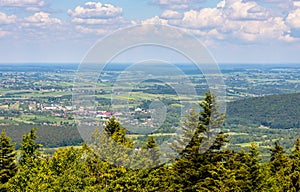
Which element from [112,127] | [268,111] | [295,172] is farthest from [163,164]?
[268,111]

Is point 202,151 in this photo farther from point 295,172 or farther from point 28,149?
point 28,149

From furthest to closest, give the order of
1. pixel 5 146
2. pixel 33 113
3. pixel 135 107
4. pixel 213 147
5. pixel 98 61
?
1. pixel 33 113
2. pixel 135 107
3. pixel 5 146
4. pixel 213 147
5. pixel 98 61

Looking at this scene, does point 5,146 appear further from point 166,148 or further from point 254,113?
point 254,113

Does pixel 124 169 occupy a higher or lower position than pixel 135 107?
lower

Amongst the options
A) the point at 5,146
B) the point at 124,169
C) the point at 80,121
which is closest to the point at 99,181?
the point at 124,169

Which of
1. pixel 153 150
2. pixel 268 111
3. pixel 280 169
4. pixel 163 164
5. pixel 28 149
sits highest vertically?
pixel 28 149

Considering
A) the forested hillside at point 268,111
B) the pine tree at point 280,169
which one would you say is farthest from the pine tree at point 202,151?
the forested hillside at point 268,111

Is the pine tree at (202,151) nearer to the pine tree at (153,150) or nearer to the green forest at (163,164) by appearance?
the green forest at (163,164)
